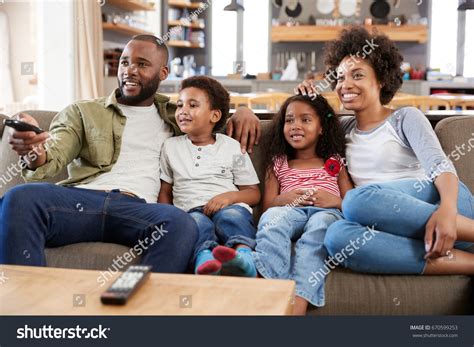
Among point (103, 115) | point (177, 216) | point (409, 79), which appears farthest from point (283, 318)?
point (409, 79)

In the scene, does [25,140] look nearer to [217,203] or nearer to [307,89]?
[217,203]

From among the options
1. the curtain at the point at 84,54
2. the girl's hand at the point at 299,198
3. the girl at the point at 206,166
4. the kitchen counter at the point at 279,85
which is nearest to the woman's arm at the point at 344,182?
the girl's hand at the point at 299,198

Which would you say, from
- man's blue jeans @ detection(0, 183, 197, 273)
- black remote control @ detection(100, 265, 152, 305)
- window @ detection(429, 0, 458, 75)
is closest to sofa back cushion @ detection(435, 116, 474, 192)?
man's blue jeans @ detection(0, 183, 197, 273)

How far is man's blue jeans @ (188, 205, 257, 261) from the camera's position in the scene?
5.51 feet

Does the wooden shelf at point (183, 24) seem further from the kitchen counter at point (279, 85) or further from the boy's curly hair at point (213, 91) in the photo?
the boy's curly hair at point (213, 91)

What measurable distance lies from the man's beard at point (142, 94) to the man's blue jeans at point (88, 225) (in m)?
0.38

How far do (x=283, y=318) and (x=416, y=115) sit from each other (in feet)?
3.26

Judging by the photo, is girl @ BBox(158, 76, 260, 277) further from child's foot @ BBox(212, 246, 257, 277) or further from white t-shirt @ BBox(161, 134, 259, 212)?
child's foot @ BBox(212, 246, 257, 277)

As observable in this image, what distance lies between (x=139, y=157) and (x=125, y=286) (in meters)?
0.91

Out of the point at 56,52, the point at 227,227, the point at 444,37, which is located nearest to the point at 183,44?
the point at 56,52

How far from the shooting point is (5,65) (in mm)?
4543

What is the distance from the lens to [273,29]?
7.02 meters

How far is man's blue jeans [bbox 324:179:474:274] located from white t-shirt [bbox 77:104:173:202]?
24.7 inches

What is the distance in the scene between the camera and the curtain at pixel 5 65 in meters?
4.47
